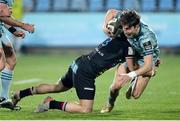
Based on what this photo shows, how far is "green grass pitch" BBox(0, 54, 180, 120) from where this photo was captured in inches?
413

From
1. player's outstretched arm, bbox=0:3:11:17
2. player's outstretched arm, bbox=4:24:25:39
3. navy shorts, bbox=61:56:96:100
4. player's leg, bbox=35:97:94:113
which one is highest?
player's outstretched arm, bbox=0:3:11:17

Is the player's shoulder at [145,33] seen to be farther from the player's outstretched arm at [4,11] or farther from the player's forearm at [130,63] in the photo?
the player's outstretched arm at [4,11]

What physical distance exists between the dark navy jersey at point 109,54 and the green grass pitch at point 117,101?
733 mm

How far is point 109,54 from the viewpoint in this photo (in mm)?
10664

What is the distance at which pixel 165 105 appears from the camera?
1229 centimetres

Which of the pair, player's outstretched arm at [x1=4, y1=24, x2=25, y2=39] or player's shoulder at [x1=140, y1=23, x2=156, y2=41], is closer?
player's shoulder at [x1=140, y1=23, x2=156, y2=41]

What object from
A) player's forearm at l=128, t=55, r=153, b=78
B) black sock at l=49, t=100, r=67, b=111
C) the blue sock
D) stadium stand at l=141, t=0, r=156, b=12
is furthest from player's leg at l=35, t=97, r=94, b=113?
stadium stand at l=141, t=0, r=156, b=12

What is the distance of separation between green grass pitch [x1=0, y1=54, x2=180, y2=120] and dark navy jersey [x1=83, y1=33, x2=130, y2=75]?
0.73 m

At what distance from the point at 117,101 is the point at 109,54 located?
8.22 ft

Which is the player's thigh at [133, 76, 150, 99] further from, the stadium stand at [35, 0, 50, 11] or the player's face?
the stadium stand at [35, 0, 50, 11]

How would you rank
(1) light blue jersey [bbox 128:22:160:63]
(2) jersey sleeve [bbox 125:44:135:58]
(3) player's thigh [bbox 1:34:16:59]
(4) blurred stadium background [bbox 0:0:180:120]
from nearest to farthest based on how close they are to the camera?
(1) light blue jersey [bbox 128:22:160:63]
(2) jersey sleeve [bbox 125:44:135:58]
(3) player's thigh [bbox 1:34:16:59]
(4) blurred stadium background [bbox 0:0:180:120]

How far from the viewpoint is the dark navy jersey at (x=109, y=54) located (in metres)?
10.6

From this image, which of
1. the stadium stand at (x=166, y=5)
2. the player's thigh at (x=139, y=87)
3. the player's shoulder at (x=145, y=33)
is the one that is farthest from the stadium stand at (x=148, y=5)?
the player's shoulder at (x=145, y=33)

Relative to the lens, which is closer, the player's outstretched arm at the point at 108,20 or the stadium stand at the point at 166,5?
the player's outstretched arm at the point at 108,20
